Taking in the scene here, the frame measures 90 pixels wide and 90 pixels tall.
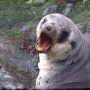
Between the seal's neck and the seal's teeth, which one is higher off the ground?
the seal's teeth

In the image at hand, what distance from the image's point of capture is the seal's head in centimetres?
767

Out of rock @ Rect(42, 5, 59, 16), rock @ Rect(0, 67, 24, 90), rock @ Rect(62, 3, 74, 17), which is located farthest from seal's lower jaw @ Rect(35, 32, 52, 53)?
rock @ Rect(42, 5, 59, 16)

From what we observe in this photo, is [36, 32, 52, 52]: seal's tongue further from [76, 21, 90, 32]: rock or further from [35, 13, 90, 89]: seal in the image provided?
[76, 21, 90, 32]: rock

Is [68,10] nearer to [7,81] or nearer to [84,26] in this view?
[84,26]

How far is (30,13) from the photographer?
16.4m

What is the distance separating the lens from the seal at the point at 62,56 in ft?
25.5

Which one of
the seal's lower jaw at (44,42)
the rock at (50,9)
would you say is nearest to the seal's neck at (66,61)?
the seal's lower jaw at (44,42)

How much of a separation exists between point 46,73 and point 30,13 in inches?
338

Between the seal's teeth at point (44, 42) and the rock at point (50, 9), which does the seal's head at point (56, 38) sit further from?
the rock at point (50, 9)

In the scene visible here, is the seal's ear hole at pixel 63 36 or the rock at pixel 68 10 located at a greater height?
the seal's ear hole at pixel 63 36

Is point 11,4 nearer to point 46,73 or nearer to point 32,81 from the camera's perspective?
point 32,81

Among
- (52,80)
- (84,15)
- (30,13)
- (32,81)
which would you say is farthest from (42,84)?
(30,13)

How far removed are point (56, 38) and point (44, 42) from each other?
231 mm

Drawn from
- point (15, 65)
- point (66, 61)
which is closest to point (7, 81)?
point (15, 65)
